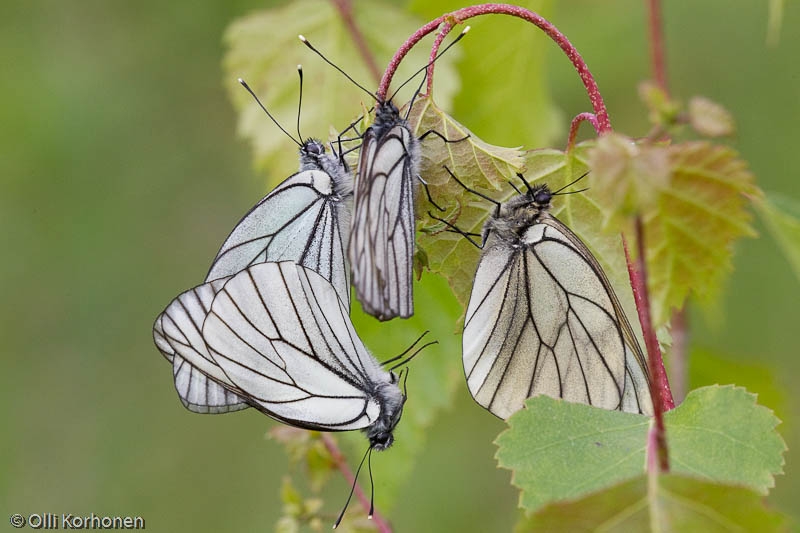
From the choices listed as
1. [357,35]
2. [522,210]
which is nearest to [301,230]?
[522,210]

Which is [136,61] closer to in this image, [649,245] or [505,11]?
[505,11]

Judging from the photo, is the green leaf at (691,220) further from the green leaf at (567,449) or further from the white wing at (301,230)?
the white wing at (301,230)

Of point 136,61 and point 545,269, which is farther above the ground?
point 136,61

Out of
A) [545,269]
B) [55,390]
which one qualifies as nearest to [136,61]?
[55,390]

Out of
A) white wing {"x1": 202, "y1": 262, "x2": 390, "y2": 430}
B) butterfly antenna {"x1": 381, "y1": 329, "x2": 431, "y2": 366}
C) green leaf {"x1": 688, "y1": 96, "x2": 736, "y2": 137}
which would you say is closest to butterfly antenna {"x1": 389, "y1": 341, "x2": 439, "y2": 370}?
butterfly antenna {"x1": 381, "y1": 329, "x2": 431, "y2": 366}

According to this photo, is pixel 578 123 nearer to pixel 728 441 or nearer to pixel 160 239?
pixel 728 441

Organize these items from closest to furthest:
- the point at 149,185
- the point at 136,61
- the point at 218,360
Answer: the point at 218,360, the point at 136,61, the point at 149,185

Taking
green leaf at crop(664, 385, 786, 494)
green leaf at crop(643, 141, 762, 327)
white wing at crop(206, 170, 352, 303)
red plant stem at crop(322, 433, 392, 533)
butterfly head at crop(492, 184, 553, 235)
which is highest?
white wing at crop(206, 170, 352, 303)

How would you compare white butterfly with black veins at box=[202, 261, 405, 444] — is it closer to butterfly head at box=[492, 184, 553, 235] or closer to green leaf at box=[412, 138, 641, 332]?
green leaf at box=[412, 138, 641, 332]
